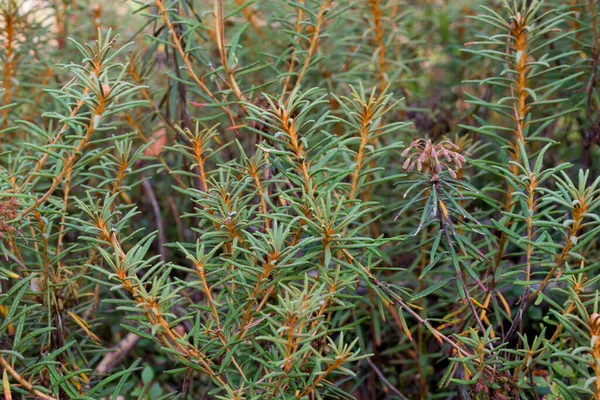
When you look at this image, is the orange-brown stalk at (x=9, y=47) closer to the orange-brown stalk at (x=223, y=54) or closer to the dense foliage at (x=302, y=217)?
the dense foliage at (x=302, y=217)

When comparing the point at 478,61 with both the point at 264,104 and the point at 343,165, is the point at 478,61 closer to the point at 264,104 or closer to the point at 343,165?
the point at 343,165

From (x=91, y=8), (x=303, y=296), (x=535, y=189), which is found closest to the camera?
(x=303, y=296)

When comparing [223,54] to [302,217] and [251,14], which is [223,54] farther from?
[251,14]

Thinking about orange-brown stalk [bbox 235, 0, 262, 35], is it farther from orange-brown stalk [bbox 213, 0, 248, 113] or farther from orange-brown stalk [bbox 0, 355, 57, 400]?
orange-brown stalk [bbox 0, 355, 57, 400]

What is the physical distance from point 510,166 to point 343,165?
1.39 ft

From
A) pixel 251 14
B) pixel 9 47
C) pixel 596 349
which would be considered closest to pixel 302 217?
pixel 596 349

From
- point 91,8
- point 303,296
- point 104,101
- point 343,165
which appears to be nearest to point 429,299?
point 343,165

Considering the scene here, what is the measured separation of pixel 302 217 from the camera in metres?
1.22

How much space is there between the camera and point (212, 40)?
2.39 metres

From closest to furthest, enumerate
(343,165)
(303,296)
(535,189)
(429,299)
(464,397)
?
(303,296) < (535,189) < (464,397) < (343,165) < (429,299)

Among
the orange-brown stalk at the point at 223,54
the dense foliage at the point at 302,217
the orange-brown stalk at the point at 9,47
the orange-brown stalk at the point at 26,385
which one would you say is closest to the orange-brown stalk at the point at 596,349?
the dense foliage at the point at 302,217

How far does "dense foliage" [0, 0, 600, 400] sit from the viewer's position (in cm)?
126

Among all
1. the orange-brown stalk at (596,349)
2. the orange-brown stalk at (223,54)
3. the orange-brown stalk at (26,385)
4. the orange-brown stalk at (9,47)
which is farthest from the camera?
the orange-brown stalk at (9,47)

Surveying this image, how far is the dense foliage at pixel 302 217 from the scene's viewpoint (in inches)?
49.8
